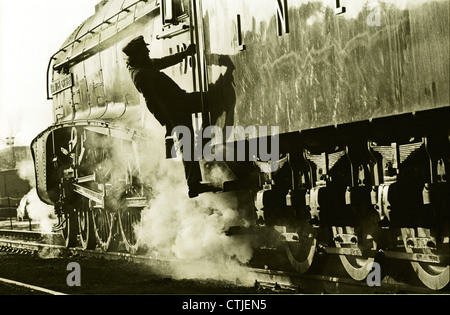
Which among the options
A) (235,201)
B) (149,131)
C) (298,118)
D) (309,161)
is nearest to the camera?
(298,118)

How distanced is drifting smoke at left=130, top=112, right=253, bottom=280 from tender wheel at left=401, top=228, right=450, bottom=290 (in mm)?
2633

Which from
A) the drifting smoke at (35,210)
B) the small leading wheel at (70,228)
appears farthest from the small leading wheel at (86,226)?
the drifting smoke at (35,210)

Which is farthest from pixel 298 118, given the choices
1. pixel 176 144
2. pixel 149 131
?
pixel 149 131

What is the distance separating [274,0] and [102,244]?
691cm

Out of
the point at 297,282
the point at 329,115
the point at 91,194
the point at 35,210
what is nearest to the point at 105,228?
the point at 91,194

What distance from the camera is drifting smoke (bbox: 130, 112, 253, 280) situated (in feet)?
26.8

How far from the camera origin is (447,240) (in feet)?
17.2

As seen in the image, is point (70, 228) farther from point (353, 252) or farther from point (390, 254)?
point (390, 254)

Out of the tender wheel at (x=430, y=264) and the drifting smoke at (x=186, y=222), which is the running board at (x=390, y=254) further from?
the drifting smoke at (x=186, y=222)

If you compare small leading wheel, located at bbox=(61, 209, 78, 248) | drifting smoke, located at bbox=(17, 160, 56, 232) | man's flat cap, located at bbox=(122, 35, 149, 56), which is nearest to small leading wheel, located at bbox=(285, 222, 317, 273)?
man's flat cap, located at bbox=(122, 35, 149, 56)

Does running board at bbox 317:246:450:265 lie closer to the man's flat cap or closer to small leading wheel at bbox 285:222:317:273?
small leading wheel at bbox 285:222:317:273

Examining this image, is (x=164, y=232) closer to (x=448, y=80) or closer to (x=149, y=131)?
(x=149, y=131)

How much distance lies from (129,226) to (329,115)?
588 centimetres

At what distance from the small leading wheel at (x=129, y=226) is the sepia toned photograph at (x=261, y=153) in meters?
0.03
